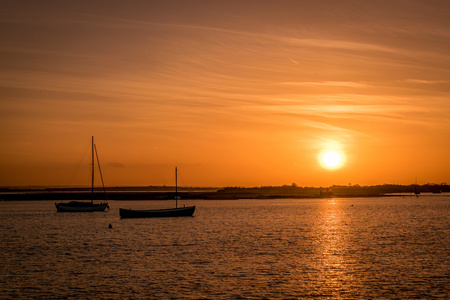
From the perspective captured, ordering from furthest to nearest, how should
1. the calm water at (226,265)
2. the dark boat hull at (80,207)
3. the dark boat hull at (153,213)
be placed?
the dark boat hull at (80,207)
the dark boat hull at (153,213)
the calm water at (226,265)

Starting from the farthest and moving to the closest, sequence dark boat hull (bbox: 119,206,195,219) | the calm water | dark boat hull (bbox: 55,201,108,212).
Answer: dark boat hull (bbox: 55,201,108,212) → dark boat hull (bbox: 119,206,195,219) → the calm water

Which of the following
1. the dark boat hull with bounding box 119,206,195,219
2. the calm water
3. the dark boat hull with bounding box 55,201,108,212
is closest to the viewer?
the calm water

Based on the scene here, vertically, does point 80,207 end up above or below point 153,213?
above

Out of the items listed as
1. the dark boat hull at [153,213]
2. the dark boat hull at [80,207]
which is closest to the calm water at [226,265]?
the dark boat hull at [153,213]

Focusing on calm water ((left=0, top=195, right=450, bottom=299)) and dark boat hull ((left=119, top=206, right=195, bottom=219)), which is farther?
dark boat hull ((left=119, top=206, right=195, bottom=219))

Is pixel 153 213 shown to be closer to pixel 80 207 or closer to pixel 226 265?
pixel 80 207

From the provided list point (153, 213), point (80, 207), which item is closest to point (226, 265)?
point (153, 213)

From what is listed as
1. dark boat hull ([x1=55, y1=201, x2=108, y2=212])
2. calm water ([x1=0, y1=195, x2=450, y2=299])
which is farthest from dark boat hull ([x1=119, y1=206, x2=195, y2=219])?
calm water ([x1=0, y1=195, x2=450, y2=299])

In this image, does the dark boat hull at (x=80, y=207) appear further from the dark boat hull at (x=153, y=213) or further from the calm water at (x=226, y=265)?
the calm water at (x=226, y=265)

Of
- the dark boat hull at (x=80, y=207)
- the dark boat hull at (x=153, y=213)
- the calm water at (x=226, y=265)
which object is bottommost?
the calm water at (x=226, y=265)

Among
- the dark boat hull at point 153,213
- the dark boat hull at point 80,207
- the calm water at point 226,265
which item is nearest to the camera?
the calm water at point 226,265

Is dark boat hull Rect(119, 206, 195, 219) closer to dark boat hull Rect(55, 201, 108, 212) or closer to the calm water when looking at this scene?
dark boat hull Rect(55, 201, 108, 212)

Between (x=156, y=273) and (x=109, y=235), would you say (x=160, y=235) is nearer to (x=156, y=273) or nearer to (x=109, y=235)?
(x=109, y=235)

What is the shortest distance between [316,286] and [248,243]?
90.3ft
